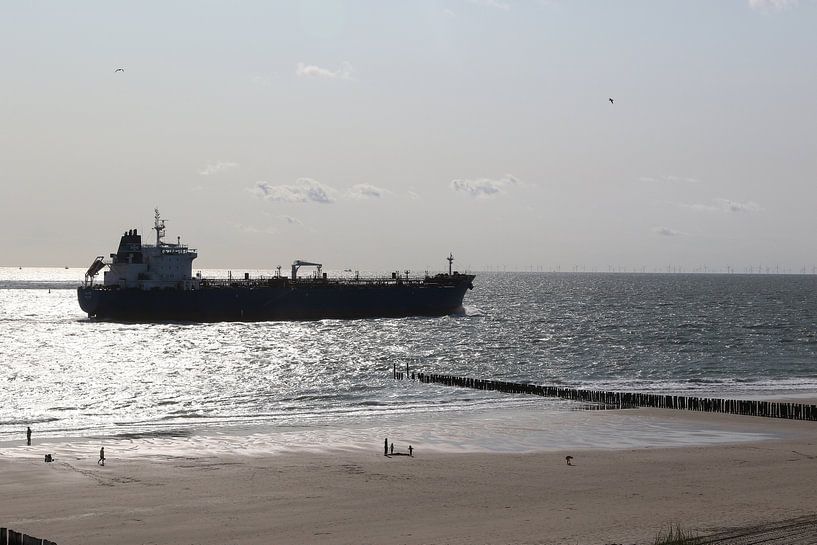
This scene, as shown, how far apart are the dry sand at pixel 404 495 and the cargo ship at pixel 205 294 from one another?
81465mm

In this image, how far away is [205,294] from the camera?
387 feet

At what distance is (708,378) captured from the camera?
70.1 metres

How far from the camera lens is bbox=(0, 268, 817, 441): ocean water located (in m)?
51.2

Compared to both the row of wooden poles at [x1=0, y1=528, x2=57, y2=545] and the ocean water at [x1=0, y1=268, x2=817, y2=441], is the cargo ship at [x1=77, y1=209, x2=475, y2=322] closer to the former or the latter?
the ocean water at [x1=0, y1=268, x2=817, y2=441]

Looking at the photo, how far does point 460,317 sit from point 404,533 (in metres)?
111

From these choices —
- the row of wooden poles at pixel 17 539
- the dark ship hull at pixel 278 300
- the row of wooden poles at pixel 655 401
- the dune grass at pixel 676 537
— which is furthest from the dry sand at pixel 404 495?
the dark ship hull at pixel 278 300

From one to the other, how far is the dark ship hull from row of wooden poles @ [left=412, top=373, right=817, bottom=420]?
60333mm

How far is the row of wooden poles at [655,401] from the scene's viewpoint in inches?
1919

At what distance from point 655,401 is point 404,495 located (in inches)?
1113

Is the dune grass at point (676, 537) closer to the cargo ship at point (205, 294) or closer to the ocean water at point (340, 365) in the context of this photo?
the ocean water at point (340, 365)

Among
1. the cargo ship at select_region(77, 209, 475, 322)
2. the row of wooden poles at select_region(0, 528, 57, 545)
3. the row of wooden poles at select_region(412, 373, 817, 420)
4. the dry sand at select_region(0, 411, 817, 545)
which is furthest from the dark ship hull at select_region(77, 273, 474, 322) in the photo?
the row of wooden poles at select_region(0, 528, 57, 545)

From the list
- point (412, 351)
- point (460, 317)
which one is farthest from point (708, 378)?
point (460, 317)

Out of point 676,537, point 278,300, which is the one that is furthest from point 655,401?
point 278,300

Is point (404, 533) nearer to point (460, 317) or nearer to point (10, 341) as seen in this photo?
point (10, 341)
